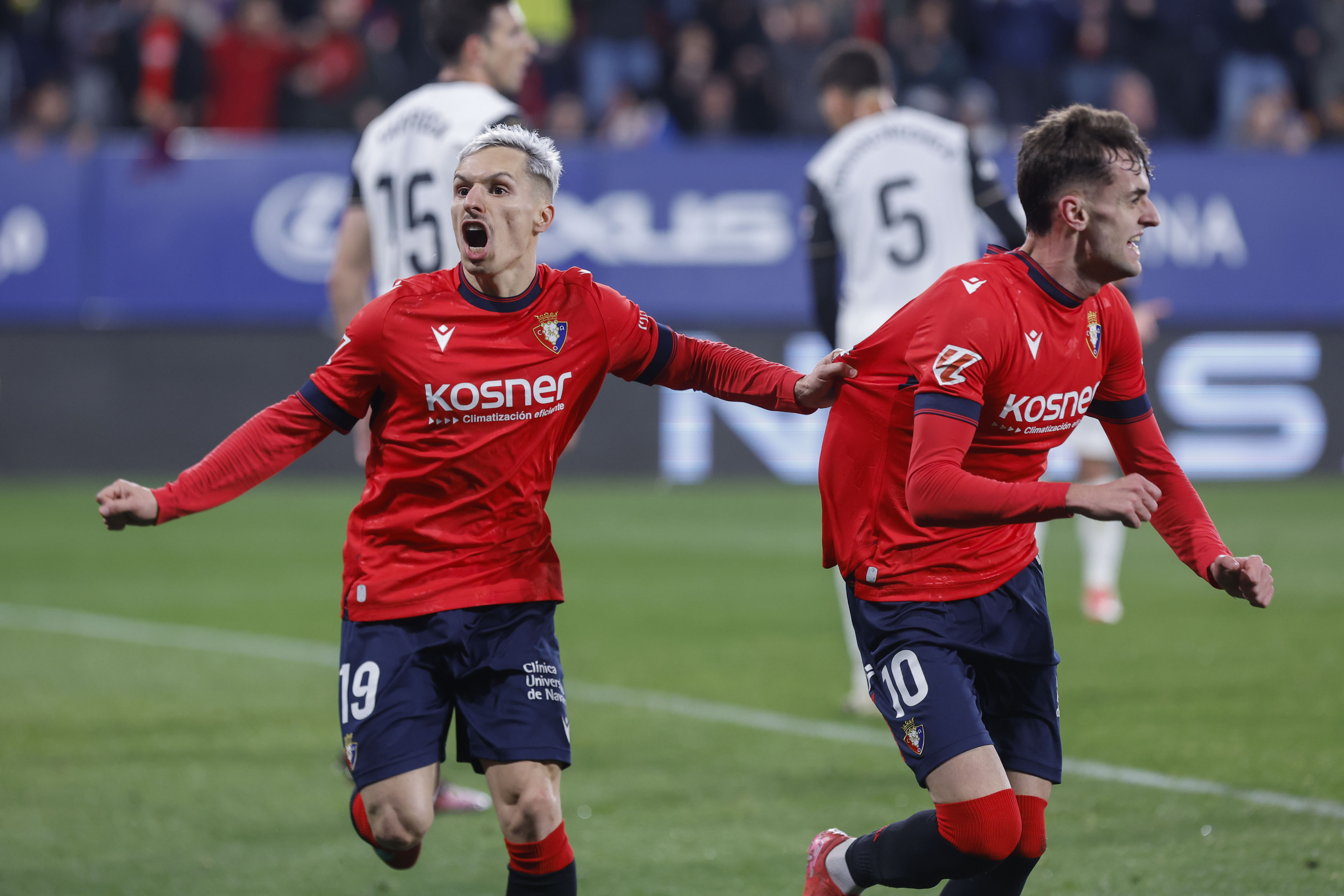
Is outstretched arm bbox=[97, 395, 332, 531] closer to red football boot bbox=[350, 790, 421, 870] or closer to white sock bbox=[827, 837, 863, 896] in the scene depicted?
red football boot bbox=[350, 790, 421, 870]

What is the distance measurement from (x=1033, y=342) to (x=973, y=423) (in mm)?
245

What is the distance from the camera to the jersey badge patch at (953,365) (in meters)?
3.40

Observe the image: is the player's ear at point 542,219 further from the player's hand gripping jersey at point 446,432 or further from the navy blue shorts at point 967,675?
the navy blue shorts at point 967,675

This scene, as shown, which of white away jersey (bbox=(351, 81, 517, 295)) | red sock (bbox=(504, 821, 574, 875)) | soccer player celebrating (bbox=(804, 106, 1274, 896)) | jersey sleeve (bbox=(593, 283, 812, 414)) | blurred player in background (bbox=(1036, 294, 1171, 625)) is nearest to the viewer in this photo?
soccer player celebrating (bbox=(804, 106, 1274, 896))

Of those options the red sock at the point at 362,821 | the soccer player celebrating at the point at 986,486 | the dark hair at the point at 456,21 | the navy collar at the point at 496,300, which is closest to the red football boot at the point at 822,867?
the soccer player celebrating at the point at 986,486

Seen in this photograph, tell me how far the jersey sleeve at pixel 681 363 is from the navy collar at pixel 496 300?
166 millimetres

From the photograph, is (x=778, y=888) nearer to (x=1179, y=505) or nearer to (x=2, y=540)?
A: (x=1179, y=505)

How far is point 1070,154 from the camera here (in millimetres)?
3527

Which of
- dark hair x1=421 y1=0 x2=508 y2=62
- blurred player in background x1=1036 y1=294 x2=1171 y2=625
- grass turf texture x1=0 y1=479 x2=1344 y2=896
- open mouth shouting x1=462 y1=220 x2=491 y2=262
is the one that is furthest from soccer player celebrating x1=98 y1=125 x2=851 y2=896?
blurred player in background x1=1036 y1=294 x2=1171 y2=625

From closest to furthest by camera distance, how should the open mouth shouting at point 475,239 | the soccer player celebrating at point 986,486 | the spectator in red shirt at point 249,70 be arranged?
the soccer player celebrating at point 986,486 < the open mouth shouting at point 475,239 < the spectator in red shirt at point 249,70

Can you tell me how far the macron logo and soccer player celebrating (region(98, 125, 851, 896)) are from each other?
0.44 metres

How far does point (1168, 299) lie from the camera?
14.3m

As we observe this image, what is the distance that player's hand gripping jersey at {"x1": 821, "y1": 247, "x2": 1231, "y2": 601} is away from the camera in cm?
342

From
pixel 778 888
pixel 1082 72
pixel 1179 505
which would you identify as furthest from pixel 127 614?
pixel 1082 72
